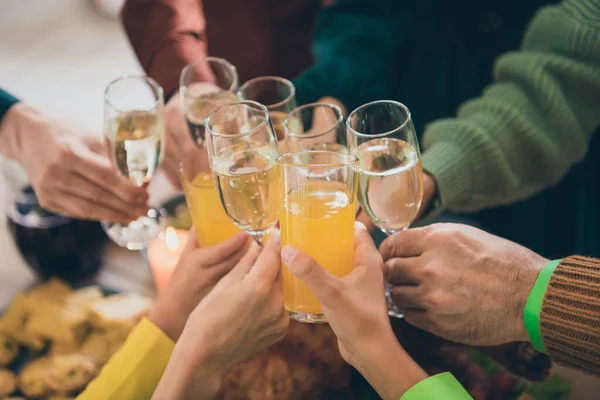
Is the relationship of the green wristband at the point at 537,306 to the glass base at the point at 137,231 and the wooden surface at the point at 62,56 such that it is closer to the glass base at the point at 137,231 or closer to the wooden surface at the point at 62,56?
the glass base at the point at 137,231

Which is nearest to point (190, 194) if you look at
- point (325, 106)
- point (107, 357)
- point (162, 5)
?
point (325, 106)

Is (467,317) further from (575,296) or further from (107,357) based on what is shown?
(107,357)

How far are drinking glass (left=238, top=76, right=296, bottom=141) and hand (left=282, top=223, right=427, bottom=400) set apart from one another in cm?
41

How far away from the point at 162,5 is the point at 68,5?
218 centimetres

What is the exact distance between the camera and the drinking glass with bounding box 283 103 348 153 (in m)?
0.97

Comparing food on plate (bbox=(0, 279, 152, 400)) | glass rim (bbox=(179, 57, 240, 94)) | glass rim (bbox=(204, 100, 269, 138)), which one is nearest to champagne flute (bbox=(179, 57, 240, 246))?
glass rim (bbox=(179, 57, 240, 94))

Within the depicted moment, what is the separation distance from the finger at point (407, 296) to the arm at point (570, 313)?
16cm

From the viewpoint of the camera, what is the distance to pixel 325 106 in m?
1.01

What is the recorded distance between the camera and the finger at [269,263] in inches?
33.3

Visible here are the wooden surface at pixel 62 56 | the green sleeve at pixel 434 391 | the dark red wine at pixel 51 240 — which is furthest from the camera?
the wooden surface at pixel 62 56

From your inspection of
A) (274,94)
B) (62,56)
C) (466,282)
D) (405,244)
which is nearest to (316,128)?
(274,94)

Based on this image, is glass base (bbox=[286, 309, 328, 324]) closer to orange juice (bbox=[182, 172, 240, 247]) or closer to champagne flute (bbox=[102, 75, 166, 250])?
orange juice (bbox=[182, 172, 240, 247])

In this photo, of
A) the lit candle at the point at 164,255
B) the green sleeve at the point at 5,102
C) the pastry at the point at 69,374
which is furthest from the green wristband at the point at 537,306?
the green sleeve at the point at 5,102

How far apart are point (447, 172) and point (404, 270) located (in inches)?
14.9
